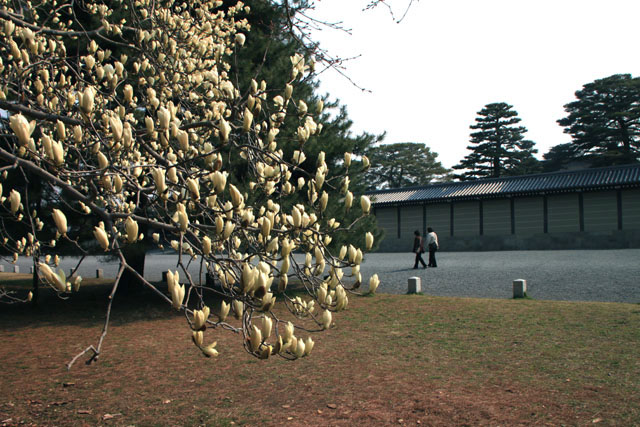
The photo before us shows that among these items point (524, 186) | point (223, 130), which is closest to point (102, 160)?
point (223, 130)

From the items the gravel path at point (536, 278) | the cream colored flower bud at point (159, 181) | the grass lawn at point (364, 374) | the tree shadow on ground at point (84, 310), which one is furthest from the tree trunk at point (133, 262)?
the cream colored flower bud at point (159, 181)

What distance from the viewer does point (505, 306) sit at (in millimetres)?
9719

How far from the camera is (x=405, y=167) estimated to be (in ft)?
174

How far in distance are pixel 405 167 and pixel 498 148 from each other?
11.9m

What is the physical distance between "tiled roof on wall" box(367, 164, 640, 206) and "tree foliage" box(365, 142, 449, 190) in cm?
2101

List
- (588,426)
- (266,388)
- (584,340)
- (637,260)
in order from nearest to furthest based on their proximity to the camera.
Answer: (588,426) → (266,388) → (584,340) → (637,260)

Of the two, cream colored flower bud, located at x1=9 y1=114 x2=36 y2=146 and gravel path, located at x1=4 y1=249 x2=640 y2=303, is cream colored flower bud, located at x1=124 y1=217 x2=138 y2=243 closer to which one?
cream colored flower bud, located at x1=9 y1=114 x2=36 y2=146

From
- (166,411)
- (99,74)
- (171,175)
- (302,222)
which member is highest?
(99,74)

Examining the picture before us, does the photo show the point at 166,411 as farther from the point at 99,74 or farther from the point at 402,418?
the point at 99,74

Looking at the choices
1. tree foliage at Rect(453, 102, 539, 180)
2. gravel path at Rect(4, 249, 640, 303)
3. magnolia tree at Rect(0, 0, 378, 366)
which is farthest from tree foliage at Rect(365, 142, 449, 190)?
magnolia tree at Rect(0, 0, 378, 366)

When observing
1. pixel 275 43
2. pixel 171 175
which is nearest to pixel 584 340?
pixel 171 175

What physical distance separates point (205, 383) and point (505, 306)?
657 cm

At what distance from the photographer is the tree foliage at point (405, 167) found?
5316 centimetres

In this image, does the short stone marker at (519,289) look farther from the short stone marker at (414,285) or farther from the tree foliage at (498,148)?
the tree foliage at (498,148)
